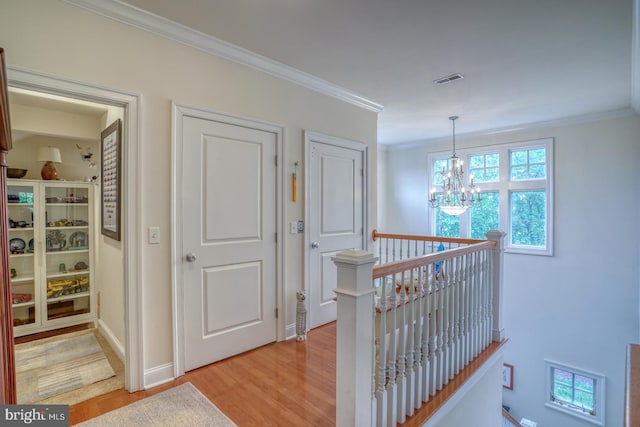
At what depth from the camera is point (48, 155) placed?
3477mm

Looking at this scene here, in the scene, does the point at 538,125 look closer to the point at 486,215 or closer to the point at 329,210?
the point at 486,215

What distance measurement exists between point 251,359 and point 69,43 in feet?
8.24

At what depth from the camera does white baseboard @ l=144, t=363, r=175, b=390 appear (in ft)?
7.02

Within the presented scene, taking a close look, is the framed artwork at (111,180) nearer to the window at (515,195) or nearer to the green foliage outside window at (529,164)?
the window at (515,195)

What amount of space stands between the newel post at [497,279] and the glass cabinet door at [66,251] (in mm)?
4468

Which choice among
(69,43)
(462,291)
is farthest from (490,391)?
(69,43)

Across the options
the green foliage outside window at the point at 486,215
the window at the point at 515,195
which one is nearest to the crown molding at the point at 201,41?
the window at the point at 515,195

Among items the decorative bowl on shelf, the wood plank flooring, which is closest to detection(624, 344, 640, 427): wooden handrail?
the wood plank flooring

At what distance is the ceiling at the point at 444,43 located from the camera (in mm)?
2027

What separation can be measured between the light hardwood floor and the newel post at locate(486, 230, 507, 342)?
208 millimetres

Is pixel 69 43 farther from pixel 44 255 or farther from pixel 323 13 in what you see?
pixel 44 255

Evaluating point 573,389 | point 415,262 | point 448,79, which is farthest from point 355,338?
point 573,389

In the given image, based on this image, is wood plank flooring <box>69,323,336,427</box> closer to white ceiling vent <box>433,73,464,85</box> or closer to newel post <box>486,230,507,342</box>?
newel post <box>486,230,507,342</box>

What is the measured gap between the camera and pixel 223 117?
252 cm
